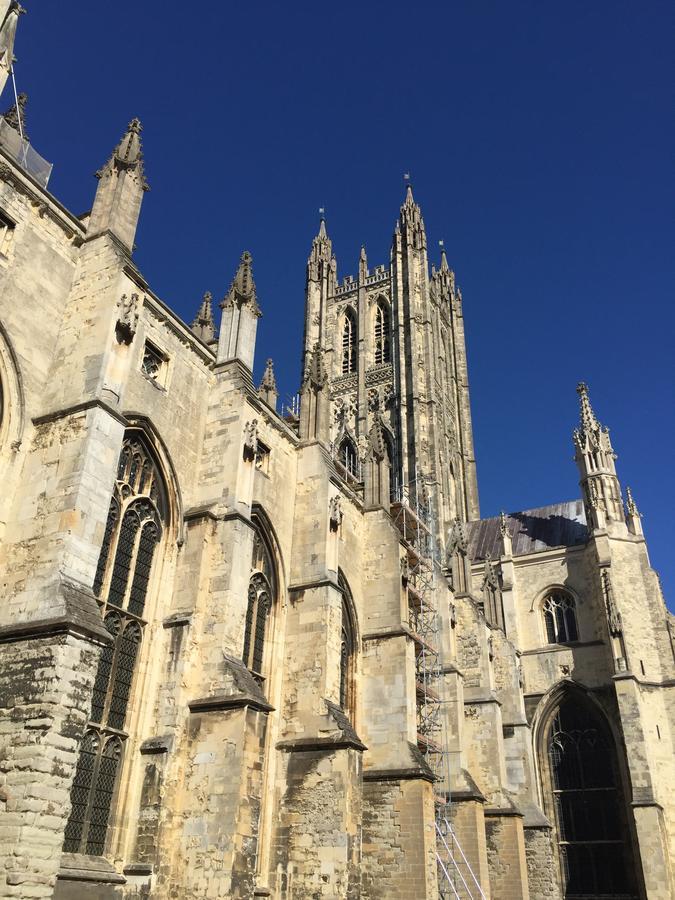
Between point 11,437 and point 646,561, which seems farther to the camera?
point 646,561

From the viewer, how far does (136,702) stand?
38.3 ft

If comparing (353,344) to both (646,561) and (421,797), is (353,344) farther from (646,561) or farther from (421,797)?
(421,797)

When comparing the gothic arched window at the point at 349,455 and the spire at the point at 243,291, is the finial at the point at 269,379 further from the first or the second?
the gothic arched window at the point at 349,455

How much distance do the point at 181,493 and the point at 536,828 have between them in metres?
18.5

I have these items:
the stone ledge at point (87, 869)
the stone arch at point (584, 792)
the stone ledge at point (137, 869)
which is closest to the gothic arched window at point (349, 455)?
the stone arch at point (584, 792)

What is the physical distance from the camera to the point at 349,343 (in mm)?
46438

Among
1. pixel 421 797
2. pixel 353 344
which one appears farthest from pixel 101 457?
pixel 353 344

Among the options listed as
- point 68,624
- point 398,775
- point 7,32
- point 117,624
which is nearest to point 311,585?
point 398,775

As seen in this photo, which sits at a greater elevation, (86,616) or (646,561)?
(646,561)

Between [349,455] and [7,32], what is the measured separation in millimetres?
28490

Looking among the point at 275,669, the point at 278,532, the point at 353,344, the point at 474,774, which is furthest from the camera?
the point at 353,344

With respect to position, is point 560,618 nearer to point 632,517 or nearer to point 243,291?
point 632,517

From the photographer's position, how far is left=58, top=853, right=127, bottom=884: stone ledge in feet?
31.8

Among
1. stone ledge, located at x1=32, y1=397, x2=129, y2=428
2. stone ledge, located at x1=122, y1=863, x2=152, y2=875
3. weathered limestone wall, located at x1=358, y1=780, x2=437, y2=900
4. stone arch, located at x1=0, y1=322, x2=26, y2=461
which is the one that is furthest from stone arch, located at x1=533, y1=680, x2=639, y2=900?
stone arch, located at x1=0, y1=322, x2=26, y2=461
